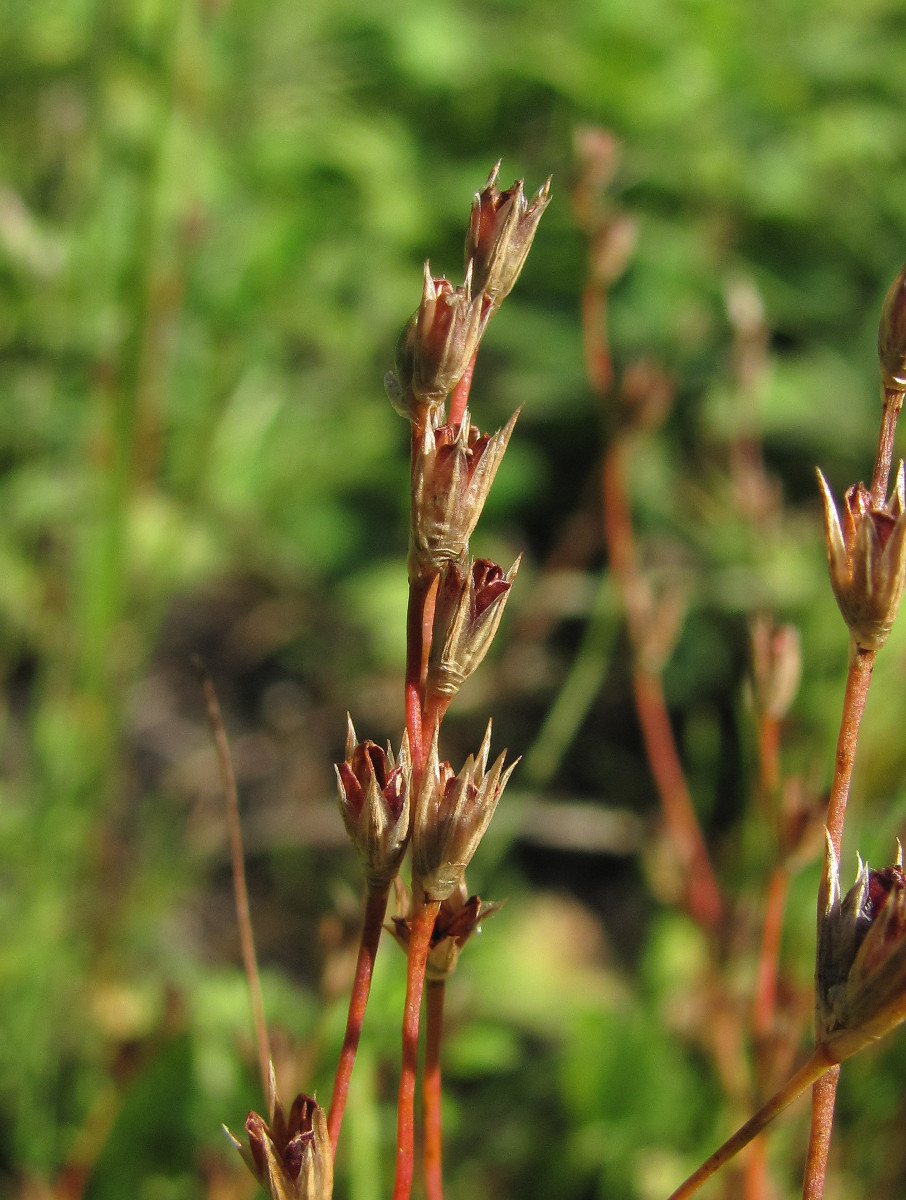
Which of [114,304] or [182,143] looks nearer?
[114,304]

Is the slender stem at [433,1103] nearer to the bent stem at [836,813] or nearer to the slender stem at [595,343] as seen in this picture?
the bent stem at [836,813]

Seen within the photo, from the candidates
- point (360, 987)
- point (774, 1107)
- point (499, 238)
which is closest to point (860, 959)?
point (774, 1107)

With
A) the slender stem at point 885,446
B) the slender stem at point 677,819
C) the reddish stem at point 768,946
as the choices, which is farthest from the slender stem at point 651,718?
the slender stem at point 885,446

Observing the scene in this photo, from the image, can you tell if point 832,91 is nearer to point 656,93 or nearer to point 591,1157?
point 656,93

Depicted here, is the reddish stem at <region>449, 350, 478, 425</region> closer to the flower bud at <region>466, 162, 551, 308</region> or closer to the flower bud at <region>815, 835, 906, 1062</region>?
the flower bud at <region>466, 162, 551, 308</region>

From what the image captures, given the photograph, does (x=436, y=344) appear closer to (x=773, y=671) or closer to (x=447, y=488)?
(x=447, y=488)

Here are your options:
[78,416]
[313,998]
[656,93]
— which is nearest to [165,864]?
[313,998]
